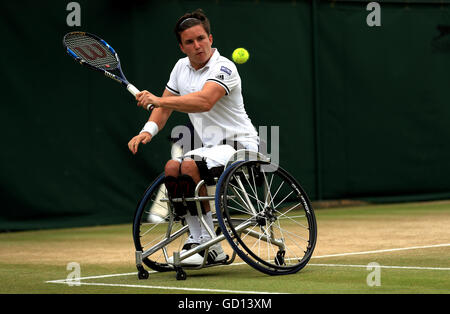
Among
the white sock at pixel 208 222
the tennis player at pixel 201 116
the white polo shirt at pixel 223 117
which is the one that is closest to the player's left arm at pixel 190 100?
the tennis player at pixel 201 116

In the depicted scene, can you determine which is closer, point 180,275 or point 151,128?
point 180,275

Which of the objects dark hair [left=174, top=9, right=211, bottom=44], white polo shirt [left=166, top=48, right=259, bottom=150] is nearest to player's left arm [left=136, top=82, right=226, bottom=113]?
white polo shirt [left=166, top=48, right=259, bottom=150]

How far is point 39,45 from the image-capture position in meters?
8.39

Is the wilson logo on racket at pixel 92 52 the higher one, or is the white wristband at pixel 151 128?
the wilson logo on racket at pixel 92 52

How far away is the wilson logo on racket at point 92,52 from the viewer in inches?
200

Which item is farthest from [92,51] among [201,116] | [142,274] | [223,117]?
[142,274]

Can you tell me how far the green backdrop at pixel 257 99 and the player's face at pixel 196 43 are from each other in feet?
12.9

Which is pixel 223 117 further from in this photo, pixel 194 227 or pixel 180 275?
pixel 180 275

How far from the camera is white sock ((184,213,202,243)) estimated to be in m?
4.63

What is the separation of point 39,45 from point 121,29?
0.87 m


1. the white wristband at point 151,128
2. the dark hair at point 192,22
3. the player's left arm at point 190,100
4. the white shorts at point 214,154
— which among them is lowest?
the white shorts at point 214,154

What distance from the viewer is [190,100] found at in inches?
177

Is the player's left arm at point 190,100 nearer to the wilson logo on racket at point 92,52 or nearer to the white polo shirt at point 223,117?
the white polo shirt at point 223,117

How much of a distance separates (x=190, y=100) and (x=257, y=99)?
5.10 metres
